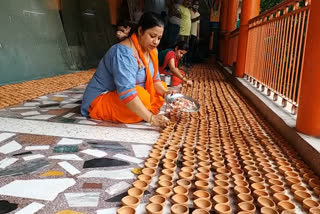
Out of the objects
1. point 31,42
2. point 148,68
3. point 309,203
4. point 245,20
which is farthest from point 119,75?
point 245,20

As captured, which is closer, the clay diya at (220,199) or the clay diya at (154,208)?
the clay diya at (154,208)

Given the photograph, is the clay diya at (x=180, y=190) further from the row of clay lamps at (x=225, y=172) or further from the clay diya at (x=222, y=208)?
the clay diya at (x=222, y=208)

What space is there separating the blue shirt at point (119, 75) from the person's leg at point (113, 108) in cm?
7

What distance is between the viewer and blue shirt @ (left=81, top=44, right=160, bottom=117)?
2.54 meters

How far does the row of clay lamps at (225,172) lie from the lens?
4.80 ft

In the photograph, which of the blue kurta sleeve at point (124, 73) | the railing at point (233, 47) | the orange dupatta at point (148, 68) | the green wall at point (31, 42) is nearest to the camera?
the blue kurta sleeve at point (124, 73)

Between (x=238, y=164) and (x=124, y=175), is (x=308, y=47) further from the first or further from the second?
(x=124, y=175)

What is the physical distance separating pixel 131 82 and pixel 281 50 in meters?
2.00

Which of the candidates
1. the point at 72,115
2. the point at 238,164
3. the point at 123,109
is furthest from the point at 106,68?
the point at 238,164

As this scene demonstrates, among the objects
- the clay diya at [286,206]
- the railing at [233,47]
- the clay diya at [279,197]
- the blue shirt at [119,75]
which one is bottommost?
the clay diya at [286,206]

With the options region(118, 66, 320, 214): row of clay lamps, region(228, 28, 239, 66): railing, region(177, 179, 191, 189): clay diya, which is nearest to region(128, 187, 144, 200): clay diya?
region(118, 66, 320, 214): row of clay lamps

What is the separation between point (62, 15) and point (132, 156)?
5.35 m

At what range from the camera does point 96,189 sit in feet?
5.08

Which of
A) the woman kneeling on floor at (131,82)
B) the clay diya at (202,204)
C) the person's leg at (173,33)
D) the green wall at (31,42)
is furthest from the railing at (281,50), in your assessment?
the green wall at (31,42)
